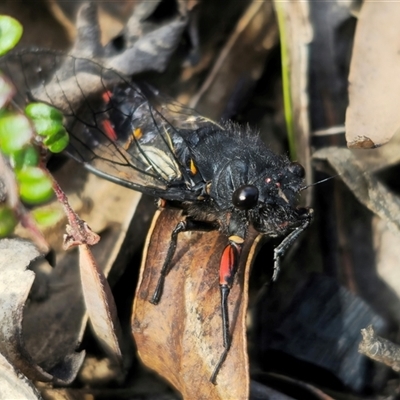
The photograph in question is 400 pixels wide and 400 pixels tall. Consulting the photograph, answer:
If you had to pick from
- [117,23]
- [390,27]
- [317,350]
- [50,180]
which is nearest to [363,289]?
[317,350]

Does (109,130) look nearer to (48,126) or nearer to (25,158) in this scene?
(48,126)

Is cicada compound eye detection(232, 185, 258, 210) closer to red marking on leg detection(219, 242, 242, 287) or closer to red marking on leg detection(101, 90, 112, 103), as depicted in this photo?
red marking on leg detection(219, 242, 242, 287)

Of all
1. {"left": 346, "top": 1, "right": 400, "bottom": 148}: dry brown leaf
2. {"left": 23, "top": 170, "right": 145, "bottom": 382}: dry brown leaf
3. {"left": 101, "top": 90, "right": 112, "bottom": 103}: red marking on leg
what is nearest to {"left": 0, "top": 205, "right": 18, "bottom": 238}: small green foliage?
{"left": 23, "top": 170, "right": 145, "bottom": 382}: dry brown leaf

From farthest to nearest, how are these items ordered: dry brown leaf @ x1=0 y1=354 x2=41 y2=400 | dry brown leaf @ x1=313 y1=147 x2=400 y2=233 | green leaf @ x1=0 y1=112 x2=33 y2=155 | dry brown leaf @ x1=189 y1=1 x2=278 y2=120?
1. dry brown leaf @ x1=189 y1=1 x2=278 y2=120
2. dry brown leaf @ x1=313 y1=147 x2=400 y2=233
3. green leaf @ x1=0 y1=112 x2=33 y2=155
4. dry brown leaf @ x1=0 y1=354 x2=41 y2=400

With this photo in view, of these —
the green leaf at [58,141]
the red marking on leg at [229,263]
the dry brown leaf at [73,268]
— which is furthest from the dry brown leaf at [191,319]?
the green leaf at [58,141]

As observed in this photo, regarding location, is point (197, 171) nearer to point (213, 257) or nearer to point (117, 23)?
point (213, 257)
